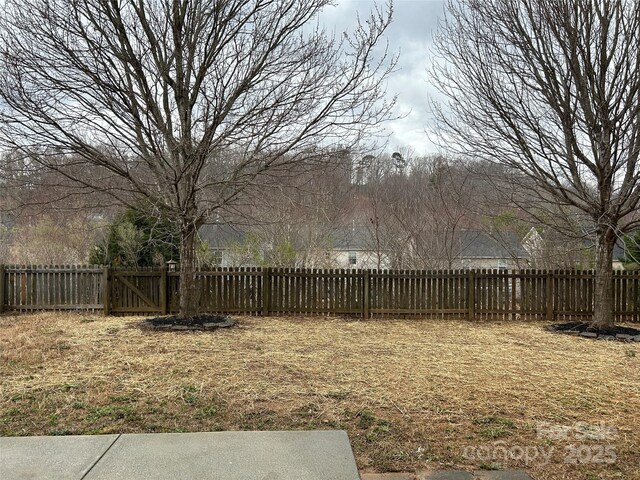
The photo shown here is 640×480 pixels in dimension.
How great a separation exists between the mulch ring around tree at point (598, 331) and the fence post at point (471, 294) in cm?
143

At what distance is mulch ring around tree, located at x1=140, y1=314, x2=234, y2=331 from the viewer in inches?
294

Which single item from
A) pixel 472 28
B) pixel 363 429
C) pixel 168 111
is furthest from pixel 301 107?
pixel 363 429

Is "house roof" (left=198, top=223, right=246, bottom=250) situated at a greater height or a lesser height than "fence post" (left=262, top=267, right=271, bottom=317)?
greater

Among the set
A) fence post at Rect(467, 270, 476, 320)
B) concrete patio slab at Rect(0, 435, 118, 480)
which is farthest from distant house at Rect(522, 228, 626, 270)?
concrete patio slab at Rect(0, 435, 118, 480)

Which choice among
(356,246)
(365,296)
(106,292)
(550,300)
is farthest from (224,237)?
(550,300)

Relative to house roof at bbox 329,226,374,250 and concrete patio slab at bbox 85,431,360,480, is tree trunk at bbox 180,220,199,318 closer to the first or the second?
concrete patio slab at bbox 85,431,360,480

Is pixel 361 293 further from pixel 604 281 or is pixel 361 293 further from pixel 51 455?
pixel 51 455

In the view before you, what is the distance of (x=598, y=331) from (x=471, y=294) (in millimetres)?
2316

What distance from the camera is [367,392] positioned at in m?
4.01

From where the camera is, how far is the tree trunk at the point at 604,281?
25.4 ft

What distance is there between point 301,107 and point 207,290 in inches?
172

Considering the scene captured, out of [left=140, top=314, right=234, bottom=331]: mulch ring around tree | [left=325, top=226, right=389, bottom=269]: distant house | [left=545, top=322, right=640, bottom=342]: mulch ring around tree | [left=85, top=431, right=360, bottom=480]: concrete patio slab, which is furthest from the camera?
[left=325, top=226, right=389, bottom=269]: distant house

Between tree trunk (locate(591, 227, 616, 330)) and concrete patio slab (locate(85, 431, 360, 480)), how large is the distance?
673 cm

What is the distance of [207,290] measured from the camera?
30.6 ft
